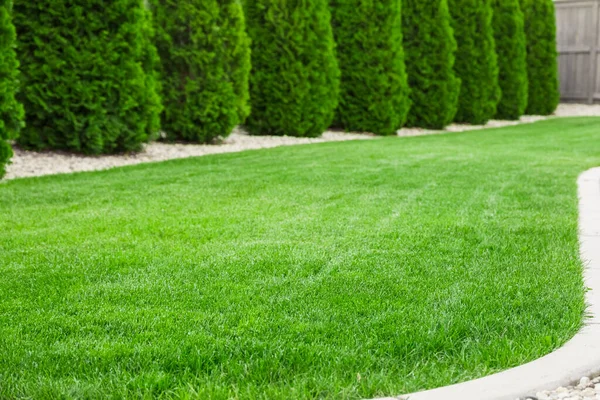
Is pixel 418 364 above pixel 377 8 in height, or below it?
below

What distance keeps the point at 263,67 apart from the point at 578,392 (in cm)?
992

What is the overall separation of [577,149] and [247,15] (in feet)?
18.8

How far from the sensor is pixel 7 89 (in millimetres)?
6738

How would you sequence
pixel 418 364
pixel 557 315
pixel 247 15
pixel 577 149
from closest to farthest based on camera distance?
pixel 418 364 → pixel 557 315 → pixel 577 149 → pixel 247 15

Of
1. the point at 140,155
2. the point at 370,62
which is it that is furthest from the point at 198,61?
the point at 370,62

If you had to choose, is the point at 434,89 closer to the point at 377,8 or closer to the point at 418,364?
the point at 377,8

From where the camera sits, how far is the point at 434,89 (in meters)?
14.2

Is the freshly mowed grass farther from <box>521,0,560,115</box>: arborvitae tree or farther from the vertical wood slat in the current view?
the vertical wood slat

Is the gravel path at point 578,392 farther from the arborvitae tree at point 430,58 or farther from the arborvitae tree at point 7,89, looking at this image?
the arborvitae tree at point 430,58

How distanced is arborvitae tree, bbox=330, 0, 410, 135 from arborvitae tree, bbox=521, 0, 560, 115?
705 cm

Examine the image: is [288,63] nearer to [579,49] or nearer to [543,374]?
[543,374]

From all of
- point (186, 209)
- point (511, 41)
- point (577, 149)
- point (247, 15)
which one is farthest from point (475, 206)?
point (511, 41)

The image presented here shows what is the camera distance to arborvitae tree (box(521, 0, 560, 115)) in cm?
1841

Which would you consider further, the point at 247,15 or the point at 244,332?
the point at 247,15
